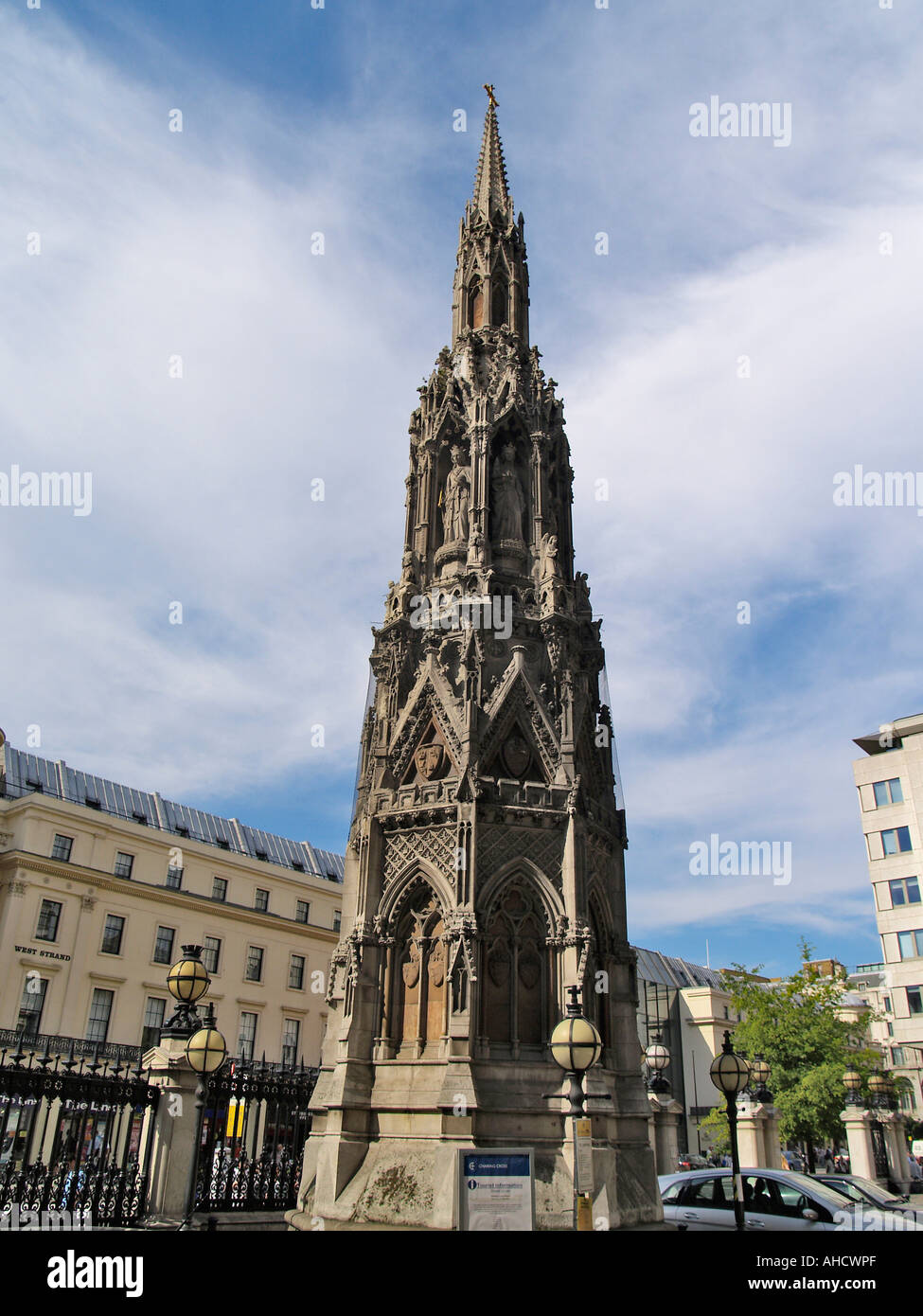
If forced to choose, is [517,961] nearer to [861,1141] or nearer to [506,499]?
[506,499]

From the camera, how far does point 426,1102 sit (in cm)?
1700

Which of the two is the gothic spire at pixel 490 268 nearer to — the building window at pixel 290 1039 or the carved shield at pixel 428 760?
the carved shield at pixel 428 760

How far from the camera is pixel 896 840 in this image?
154 feet

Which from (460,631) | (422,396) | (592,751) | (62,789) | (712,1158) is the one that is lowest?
(712,1158)

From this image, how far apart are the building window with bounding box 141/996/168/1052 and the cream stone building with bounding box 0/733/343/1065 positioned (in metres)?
0.07

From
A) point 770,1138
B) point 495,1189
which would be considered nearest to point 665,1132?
point 770,1138

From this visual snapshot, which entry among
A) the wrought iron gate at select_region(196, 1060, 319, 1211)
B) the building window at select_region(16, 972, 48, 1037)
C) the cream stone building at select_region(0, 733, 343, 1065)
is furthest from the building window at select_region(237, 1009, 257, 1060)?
the wrought iron gate at select_region(196, 1060, 319, 1211)

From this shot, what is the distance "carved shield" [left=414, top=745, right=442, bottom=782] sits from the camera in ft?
65.9

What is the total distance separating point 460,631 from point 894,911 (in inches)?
1361

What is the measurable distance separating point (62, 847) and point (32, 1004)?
686 centimetres

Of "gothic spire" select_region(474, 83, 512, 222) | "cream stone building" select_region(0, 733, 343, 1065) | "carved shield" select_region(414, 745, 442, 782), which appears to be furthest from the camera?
"cream stone building" select_region(0, 733, 343, 1065)

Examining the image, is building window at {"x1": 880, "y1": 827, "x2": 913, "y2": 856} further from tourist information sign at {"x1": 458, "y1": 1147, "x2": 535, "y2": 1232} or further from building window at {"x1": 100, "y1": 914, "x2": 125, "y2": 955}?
tourist information sign at {"x1": 458, "y1": 1147, "x2": 535, "y2": 1232}
